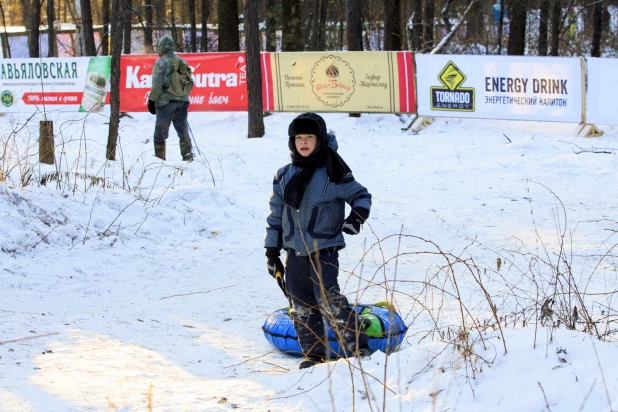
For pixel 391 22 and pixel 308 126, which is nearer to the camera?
pixel 308 126

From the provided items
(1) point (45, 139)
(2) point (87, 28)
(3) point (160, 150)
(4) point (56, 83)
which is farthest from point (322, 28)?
(1) point (45, 139)

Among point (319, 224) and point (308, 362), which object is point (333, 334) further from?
point (319, 224)

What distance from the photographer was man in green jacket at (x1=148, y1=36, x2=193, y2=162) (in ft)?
35.2

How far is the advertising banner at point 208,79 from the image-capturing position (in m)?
15.7

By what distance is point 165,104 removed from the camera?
10.8 meters

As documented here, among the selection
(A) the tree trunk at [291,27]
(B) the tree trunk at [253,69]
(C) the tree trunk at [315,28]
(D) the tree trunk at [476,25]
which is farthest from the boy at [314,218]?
(D) the tree trunk at [476,25]

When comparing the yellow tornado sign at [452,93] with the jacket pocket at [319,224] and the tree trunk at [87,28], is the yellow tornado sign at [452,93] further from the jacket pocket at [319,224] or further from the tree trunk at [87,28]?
the tree trunk at [87,28]

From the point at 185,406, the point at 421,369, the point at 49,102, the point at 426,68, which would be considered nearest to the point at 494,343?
the point at 421,369

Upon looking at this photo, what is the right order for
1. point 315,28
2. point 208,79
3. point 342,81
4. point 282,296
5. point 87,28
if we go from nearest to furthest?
point 282,296
point 342,81
point 208,79
point 87,28
point 315,28

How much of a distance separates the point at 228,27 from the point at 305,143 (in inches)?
626

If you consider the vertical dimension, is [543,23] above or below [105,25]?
below

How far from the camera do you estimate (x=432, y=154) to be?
12.2 meters

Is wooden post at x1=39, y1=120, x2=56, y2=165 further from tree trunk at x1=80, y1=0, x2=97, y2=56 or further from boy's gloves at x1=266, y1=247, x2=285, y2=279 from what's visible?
tree trunk at x1=80, y1=0, x2=97, y2=56

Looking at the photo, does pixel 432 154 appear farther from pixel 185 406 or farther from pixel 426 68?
pixel 185 406
